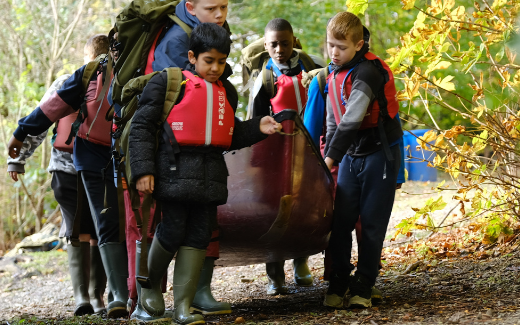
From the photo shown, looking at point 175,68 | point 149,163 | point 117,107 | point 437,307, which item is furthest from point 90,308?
point 437,307

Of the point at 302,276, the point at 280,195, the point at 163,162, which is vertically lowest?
the point at 302,276

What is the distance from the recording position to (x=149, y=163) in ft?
9.00

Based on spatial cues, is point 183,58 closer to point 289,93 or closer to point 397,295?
point 289,93

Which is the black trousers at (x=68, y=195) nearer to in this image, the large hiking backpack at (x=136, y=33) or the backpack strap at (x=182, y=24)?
the large hiking backpack at (x=136, y=33)

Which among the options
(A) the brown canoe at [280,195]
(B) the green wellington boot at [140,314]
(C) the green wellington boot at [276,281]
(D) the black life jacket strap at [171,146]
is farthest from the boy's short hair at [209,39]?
(C) the green wellington boot at [276,281]

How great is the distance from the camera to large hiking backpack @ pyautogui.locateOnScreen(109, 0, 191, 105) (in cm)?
317

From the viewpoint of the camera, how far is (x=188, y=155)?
111 inches

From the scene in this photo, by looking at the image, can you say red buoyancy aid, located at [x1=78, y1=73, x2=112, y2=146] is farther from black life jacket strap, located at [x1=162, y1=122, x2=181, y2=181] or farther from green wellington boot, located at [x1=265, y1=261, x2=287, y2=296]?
green wellington boot, located at [x1=265, y1=261, x2=287, y2=296]

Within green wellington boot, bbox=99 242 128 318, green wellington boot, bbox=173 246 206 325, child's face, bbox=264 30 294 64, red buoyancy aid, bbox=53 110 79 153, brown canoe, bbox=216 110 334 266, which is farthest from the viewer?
child's face, bbox=264 30 294 64

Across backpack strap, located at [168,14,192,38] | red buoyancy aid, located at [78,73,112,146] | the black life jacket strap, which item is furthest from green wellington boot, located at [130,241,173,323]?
backpack strap, located at [168,14,192,38]

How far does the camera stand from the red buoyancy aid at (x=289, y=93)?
4.30 metres

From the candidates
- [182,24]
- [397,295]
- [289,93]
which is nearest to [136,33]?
[182,24]

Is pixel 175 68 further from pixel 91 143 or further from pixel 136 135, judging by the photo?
pixel 91 143

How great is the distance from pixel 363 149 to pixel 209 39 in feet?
3.59
